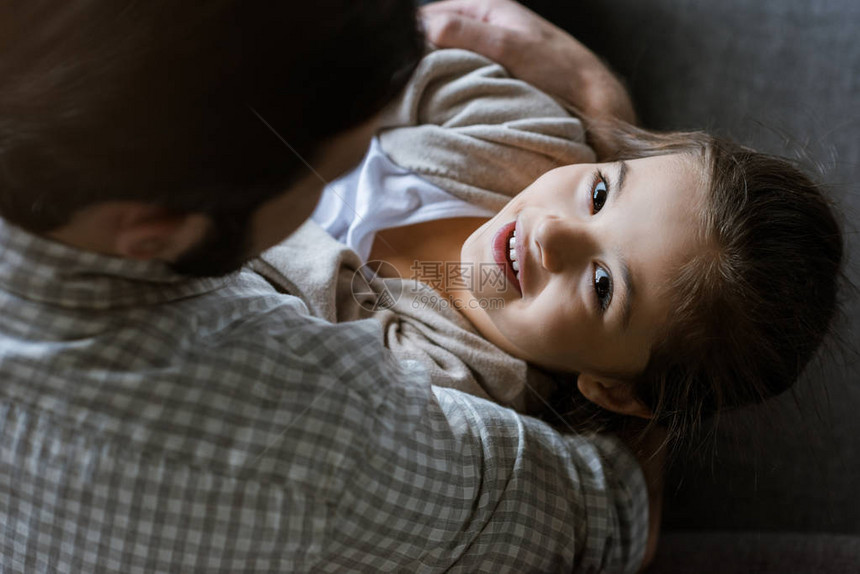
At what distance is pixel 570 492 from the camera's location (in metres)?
0.54

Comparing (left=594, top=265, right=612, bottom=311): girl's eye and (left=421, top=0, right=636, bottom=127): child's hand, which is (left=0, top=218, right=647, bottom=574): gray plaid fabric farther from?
(left=421, top=0, right=636, bottom=127): child's hand

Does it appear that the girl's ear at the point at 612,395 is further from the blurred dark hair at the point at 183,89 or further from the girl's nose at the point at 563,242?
the blurred dark hair at the point at 183,89

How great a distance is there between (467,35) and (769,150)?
28 centimetres

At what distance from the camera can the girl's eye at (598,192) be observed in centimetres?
46

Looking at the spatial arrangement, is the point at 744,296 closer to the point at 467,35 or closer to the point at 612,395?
the point at 612,395

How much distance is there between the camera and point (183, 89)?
0.28 m

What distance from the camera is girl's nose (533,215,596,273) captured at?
0.43 metres

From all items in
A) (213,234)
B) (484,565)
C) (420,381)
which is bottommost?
(484,565)

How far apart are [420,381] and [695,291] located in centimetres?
20

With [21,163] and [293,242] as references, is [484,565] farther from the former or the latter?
[21,163]

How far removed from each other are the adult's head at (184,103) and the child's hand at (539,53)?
0.41 metres

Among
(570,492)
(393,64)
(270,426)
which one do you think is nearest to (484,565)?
(570,492)

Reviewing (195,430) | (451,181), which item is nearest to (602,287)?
(451,181)

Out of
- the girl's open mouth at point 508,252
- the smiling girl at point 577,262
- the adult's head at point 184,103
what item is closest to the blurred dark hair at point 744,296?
the smiling girl at point 577,262
